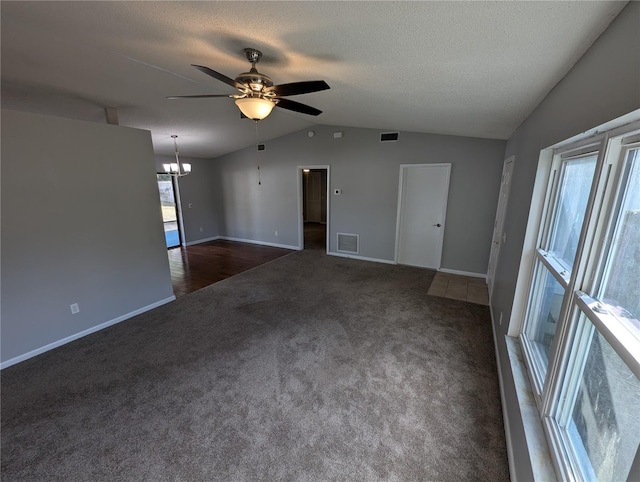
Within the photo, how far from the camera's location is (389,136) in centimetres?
490

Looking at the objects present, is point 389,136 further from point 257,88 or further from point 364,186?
point 257,88

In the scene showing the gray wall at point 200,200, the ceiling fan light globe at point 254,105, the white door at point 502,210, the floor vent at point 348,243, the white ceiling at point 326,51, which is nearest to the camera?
the white ceiling at point 326,51

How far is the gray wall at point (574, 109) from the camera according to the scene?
840 millimetres

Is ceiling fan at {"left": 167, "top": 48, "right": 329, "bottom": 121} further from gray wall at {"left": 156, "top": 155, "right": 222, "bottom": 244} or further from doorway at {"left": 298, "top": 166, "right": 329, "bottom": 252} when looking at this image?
doorway at {"left": 298, "top": 166, "right": 329, "bottom": 252}

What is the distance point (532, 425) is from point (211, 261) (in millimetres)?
5658

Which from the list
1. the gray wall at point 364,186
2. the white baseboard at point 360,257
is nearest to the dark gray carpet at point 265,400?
the gray wall at point 364,186

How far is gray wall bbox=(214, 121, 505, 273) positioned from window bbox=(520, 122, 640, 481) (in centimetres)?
311

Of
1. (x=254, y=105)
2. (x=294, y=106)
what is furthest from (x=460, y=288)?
(x=254, y=105)

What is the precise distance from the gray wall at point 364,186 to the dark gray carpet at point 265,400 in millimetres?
1697

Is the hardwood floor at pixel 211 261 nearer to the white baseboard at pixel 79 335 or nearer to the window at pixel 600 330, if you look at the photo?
the white baseboard at pixel 79 335

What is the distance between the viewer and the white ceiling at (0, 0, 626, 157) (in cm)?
114

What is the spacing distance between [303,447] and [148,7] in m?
2.74

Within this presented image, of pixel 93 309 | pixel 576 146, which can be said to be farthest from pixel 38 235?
pixel 576 146

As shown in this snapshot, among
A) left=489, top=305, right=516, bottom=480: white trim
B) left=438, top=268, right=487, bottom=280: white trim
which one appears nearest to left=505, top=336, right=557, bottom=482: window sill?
left=489, top=305, right=516, bottom=480: white trim
